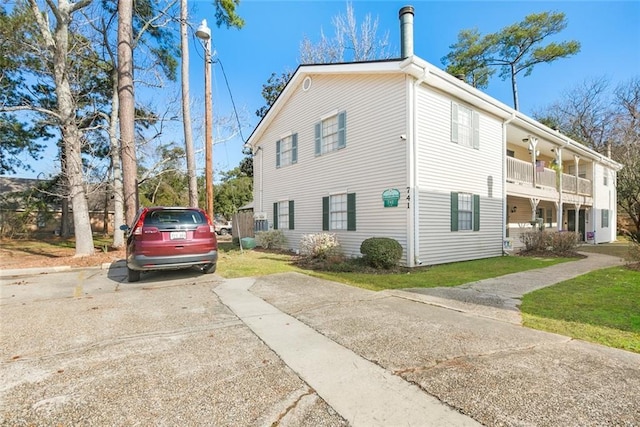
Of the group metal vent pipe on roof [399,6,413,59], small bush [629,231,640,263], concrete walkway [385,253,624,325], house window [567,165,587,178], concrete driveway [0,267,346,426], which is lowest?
concrete walkway [385,253,624,325]

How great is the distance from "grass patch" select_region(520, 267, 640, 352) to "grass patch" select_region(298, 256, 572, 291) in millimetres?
1664

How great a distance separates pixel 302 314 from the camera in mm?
4406

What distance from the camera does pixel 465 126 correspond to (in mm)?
10781

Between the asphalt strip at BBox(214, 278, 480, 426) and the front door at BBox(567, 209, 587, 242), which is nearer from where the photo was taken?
the asphalt strip at BBox(214, 278, 480, 426)

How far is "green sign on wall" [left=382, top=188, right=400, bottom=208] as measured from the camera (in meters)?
9.06

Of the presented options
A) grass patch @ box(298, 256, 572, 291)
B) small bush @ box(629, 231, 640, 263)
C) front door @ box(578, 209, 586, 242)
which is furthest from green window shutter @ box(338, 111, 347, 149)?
front door @ box(578, 209, 586, 242)

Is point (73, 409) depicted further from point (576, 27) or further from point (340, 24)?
point (576, 27)

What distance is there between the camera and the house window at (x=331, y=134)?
36.4 feet

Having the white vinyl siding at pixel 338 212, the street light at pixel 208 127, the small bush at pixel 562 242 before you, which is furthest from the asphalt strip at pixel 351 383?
the small bush at pixel 562 242

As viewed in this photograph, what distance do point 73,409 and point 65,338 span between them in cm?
177

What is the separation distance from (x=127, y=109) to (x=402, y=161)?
993 cm

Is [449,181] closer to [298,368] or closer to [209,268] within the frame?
[209,268]

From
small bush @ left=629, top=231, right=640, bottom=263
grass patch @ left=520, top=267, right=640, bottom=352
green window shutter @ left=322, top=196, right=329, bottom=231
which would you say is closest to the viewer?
grass patch @ left=520, top=267, right=640, bottom=352

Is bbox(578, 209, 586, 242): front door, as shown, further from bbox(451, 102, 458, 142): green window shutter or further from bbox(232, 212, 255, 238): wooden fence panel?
bbox(232, 212, 255, 238): wooden fence panel
